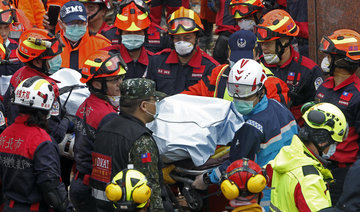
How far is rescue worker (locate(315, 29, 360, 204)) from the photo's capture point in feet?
24.7

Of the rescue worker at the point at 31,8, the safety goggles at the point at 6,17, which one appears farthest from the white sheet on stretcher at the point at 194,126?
the rescue worker at the point at 31,8

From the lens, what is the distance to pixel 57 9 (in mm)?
10102

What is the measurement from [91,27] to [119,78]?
341 cm

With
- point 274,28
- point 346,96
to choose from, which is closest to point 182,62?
point 274,28

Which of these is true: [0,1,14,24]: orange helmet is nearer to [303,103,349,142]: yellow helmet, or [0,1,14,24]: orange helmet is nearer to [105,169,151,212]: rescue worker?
[105,169,151,212]: rescue worker

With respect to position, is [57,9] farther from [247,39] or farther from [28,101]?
[28,101]

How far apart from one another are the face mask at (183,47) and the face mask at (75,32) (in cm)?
141

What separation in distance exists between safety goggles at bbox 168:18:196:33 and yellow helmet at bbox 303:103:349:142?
12.0 ft

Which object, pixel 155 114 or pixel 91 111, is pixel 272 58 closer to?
pixel 91 111

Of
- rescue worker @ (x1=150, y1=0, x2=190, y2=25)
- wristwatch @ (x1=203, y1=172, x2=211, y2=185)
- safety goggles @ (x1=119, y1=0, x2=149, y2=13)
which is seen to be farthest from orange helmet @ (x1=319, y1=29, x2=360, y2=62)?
rescue worker @ (x1=150, y1=0, x2=190, y2=25)

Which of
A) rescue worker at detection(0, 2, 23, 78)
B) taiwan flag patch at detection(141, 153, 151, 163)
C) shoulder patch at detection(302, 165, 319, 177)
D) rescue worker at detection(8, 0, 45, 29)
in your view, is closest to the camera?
shoulder patch at detection(302, 165, 319, 177)

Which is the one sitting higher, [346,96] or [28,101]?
[28,101]

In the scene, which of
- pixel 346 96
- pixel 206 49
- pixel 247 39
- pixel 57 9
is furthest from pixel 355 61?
pixel 206 49

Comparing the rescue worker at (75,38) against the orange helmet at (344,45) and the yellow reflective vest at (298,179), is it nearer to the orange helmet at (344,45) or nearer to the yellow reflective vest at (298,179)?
the orange helmet at (344,45)
